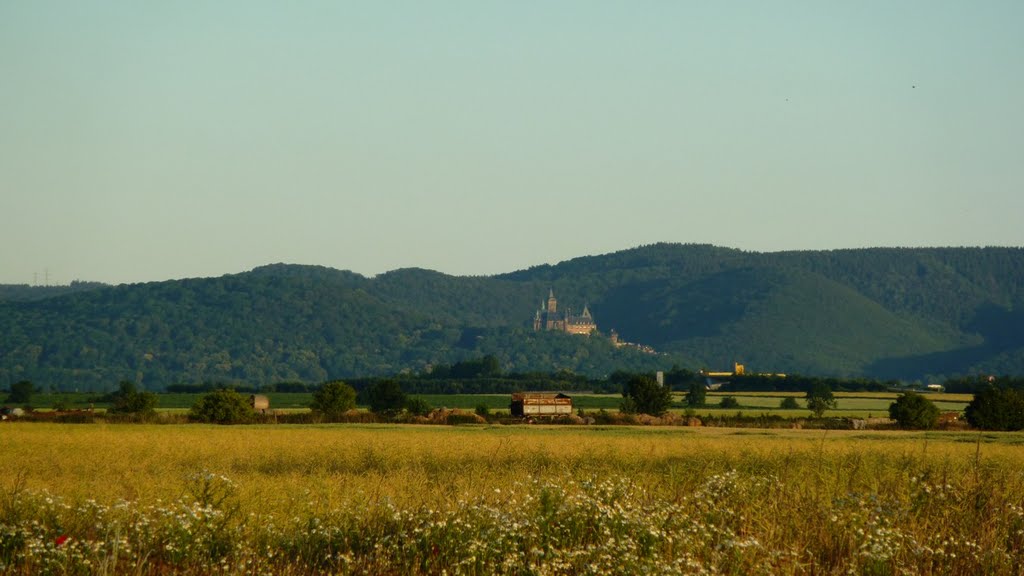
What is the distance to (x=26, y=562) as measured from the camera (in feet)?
49.0

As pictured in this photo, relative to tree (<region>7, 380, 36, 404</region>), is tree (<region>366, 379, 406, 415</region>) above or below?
below

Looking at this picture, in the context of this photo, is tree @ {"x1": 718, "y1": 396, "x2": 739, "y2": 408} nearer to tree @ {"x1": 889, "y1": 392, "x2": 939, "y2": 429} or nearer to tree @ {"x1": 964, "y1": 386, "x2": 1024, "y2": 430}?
tree @ {"x1": 889, "y1": 392, "x2": 939, "y2": 429}

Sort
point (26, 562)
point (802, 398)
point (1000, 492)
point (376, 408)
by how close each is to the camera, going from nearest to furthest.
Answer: point (26, 562) < point (1000, 492) < point (376, 408) < point (802, 398)

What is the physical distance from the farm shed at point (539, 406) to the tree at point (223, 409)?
75.2ft

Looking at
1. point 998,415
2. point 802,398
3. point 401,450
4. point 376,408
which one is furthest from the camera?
point 802,398

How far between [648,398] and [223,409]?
35.4 metres

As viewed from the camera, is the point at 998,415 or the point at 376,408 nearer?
the point at 998,415

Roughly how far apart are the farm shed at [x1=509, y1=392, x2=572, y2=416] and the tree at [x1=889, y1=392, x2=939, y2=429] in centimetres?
2529

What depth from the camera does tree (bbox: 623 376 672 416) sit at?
92.9m

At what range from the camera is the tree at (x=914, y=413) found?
247 feet

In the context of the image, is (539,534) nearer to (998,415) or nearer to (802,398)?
(998,415)

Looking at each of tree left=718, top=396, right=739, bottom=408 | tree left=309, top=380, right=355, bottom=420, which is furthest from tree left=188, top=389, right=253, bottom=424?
tree left=718, top=396, right=739, bottom=408

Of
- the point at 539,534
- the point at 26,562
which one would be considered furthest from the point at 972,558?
the point at 26,562

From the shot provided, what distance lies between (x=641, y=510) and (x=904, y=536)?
11.3ft
